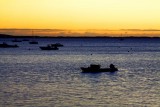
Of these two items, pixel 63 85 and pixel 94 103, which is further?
pixel 63 85

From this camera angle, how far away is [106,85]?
5225 cm

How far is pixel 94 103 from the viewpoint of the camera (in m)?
39.0

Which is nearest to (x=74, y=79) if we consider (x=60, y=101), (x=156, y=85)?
(x=156, y=85)

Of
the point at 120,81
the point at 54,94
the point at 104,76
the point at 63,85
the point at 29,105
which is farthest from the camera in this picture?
the point at 104,76

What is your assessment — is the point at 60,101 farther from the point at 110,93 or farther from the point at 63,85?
the point at 63,85

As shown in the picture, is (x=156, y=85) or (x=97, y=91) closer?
(x=97, y=91)

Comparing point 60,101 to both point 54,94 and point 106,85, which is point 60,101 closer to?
point 54,94

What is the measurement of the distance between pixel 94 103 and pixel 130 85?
13795 millimetres

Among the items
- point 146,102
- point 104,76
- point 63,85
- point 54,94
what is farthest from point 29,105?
point 104,76

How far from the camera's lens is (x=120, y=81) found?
188ft

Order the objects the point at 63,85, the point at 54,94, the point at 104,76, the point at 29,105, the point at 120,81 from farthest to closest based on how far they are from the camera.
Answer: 1. the point at 104,76
2. the point at 120,81
3. the point at 63,85
4. the point at 54,94
5. the point at 29,105

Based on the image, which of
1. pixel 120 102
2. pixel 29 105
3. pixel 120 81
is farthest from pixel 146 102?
pixel 120 81

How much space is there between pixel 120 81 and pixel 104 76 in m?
6.58

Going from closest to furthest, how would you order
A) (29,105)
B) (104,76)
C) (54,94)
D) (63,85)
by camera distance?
(29,105) < (54,94) < (63,85) < (104,76)
